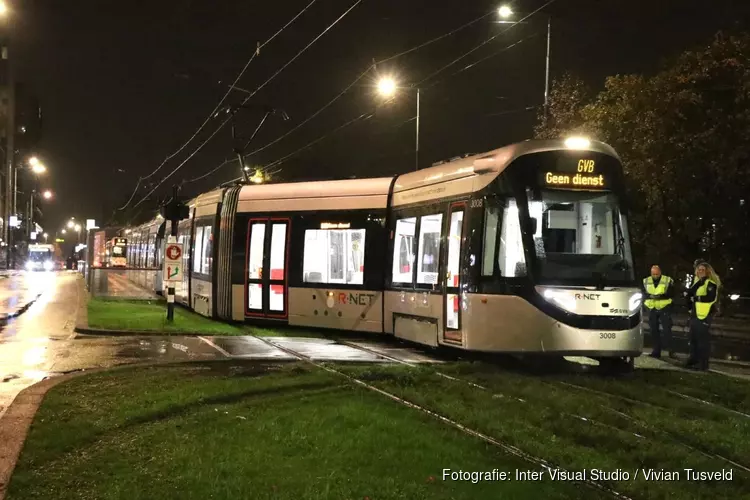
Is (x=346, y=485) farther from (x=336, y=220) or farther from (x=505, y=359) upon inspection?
(x=336, y=220)

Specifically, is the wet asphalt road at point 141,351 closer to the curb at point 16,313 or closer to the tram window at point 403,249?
the tram window at point 403,249

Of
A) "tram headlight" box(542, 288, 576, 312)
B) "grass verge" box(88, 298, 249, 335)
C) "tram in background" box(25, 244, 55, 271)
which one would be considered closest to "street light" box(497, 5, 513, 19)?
"grass verge" box(88, 298, 249, 335)

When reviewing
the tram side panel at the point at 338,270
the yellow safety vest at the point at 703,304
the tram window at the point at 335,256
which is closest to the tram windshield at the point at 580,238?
the yellow safety vest at the point at 703,304

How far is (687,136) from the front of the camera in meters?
24.7

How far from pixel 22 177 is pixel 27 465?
437 ft

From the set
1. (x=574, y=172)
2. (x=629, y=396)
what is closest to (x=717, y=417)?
(x=629, y=396)

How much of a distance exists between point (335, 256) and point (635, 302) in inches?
243

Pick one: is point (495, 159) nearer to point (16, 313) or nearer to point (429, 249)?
point (429, 249)

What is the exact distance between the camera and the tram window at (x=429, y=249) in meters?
13.1

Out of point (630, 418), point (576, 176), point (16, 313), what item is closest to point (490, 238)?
point (576, 176)

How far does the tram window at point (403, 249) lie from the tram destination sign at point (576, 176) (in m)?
3.05

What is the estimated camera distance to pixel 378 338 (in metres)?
16.5

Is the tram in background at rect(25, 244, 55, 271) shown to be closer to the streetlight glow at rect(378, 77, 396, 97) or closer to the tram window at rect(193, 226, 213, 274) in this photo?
the streetlight glow at rect(378, 77, 396, 97)

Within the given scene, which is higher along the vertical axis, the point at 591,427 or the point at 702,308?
the point at 702,308
